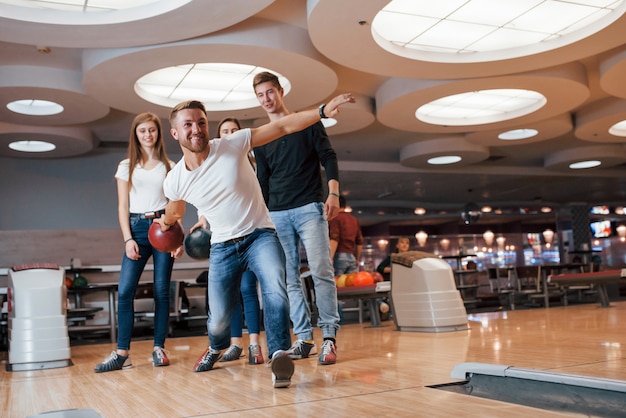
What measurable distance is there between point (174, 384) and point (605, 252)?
76.5 ft

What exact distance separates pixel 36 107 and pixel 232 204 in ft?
21.8

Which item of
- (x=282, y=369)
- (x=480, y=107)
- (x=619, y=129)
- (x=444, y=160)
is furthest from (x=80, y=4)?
(x=619, y=129)

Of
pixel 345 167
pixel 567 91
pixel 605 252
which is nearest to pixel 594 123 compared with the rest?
pixel 567 91

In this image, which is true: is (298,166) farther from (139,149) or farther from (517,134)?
(517,134)

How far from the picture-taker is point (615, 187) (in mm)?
16859

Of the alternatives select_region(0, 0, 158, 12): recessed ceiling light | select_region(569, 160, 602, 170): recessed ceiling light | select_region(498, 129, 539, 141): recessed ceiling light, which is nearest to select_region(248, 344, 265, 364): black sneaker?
select_region(0, 0, 158, 12): recessed ceiling light

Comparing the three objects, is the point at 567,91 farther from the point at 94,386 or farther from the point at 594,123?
the point at 94,386

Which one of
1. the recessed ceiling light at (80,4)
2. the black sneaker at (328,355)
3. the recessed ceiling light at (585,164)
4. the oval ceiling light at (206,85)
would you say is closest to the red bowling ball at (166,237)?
the black sneaker at (328,355)

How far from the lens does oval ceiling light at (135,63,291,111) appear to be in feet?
23.5

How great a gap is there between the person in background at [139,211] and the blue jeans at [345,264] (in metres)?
3.20

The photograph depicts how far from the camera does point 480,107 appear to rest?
941 cm

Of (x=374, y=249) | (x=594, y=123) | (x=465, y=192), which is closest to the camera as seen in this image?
(x=594, y=123)

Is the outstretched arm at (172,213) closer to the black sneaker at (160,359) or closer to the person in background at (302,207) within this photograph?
the person in background at (302,207)

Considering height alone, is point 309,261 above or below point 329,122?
below
